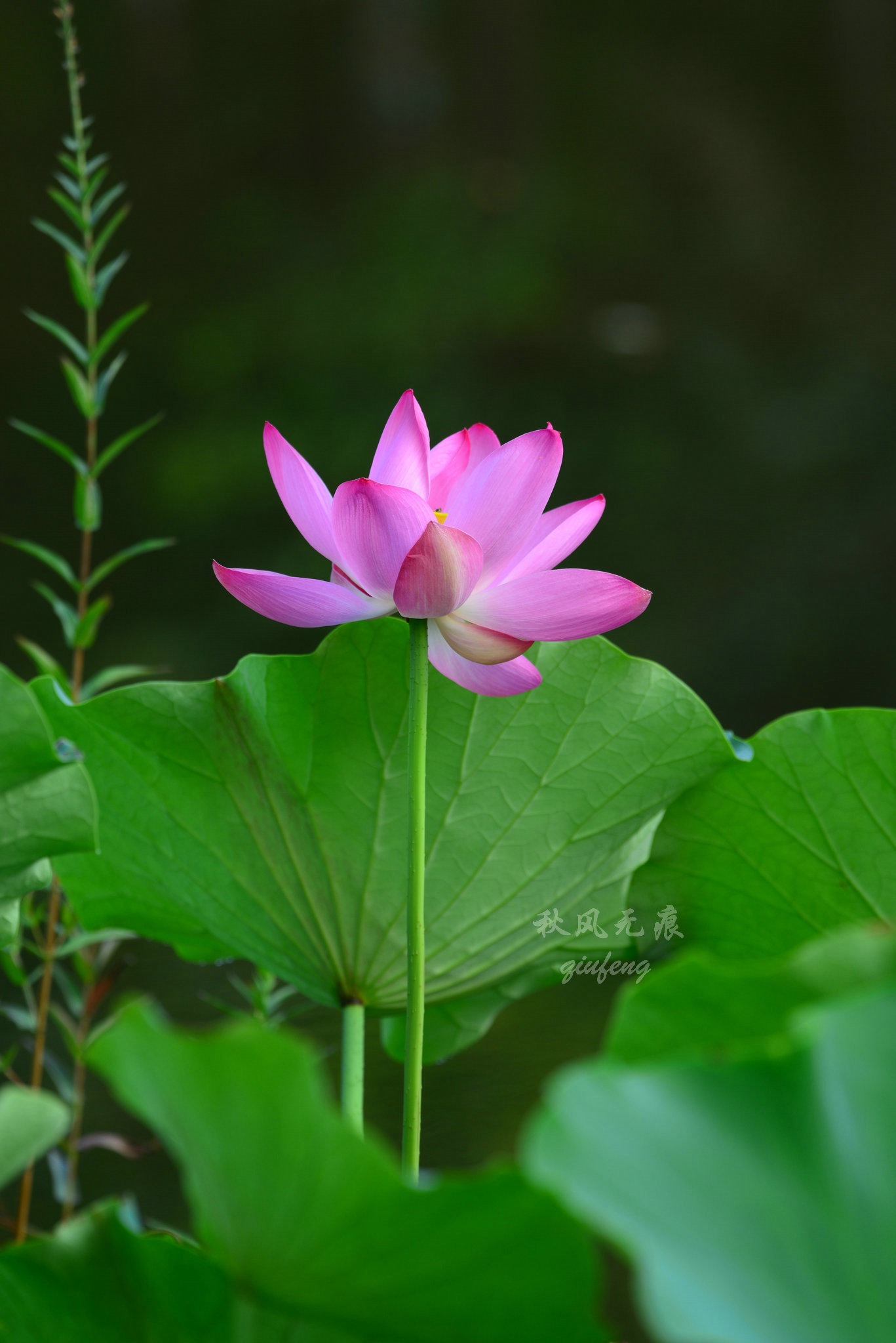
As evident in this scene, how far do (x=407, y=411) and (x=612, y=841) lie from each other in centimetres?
9

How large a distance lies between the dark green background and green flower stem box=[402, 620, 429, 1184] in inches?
48.8

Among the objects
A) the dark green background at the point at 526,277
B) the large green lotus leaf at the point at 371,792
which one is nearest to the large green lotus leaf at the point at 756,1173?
the large green lotus leaf at the point at 371,792

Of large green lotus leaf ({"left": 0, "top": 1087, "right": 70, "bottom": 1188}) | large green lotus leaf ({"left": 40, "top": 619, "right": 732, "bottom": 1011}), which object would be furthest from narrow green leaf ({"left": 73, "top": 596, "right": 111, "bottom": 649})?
large green lotus leaf ({"left": 0, "top": 1087, "right": 70, "bottom": 1188})

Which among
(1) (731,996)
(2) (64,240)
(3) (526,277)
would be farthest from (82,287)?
(3) (526,277)

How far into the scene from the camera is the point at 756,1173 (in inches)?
3.6

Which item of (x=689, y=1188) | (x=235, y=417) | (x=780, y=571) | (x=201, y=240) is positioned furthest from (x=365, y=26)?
(x=689, y=1188)

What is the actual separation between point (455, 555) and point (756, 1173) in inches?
3.5

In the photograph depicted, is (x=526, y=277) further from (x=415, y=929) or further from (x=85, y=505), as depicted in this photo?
(x=415, y=929)

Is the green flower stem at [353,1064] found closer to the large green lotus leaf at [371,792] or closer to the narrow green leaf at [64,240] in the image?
the large green lotus leaf at [371,792]

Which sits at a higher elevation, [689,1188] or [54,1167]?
[689,1188]

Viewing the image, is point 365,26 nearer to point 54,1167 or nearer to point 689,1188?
point 54,1167

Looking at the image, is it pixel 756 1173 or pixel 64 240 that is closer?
pixel 756 1173

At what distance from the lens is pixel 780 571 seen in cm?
159

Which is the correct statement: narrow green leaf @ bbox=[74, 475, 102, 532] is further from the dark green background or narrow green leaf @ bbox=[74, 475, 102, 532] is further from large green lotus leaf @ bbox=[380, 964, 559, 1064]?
the dark green background
